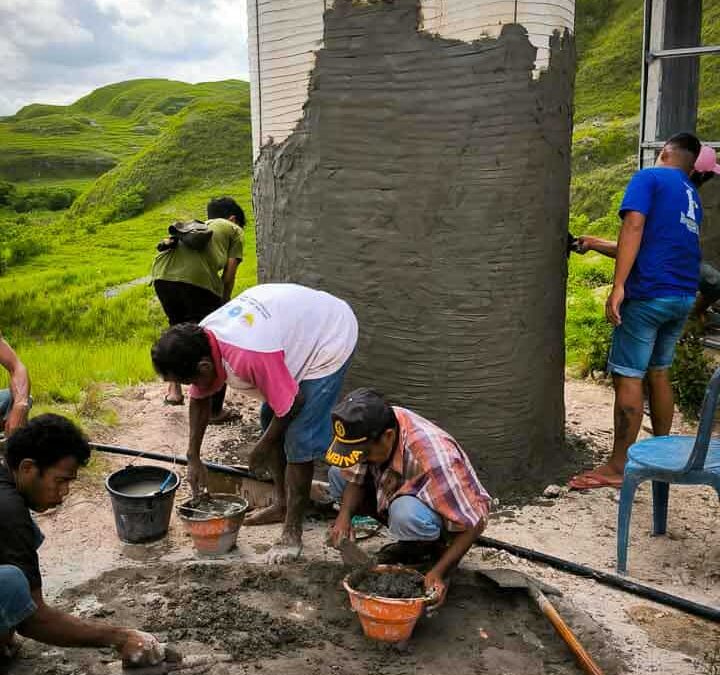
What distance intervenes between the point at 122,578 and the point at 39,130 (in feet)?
113

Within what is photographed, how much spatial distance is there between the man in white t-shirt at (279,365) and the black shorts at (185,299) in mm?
1708

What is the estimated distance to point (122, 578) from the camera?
3.27 meters

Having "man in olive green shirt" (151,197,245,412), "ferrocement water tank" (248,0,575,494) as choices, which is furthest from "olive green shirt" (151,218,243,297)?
"ferrocement water tank" (248,0,575,494)

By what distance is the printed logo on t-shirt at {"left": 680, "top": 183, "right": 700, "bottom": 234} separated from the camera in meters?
3.96

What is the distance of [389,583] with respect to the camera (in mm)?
2814

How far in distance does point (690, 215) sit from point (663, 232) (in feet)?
0.60

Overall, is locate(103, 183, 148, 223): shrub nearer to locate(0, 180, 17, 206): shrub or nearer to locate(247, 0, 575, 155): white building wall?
locate(0, 180, 17, 206): shrub

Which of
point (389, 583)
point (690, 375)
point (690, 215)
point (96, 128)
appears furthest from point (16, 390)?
point (96, 128)

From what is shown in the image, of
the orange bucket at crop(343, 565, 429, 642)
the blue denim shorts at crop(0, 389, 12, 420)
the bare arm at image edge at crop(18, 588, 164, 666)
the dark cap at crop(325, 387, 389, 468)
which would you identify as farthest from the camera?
the blue denim shorts at crop(0, 389, 12, 420)

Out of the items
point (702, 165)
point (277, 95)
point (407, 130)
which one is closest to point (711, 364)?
point (702, 165)

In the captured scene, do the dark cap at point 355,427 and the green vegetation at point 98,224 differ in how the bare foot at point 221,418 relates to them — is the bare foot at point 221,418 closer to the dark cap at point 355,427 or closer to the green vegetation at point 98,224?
the green vegetation at point 98,224

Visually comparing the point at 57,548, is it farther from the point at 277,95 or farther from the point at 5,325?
the point at 5,325

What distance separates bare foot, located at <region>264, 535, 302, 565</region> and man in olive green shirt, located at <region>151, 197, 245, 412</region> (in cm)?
174

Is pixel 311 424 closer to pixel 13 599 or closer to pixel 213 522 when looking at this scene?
pixel 213 522
